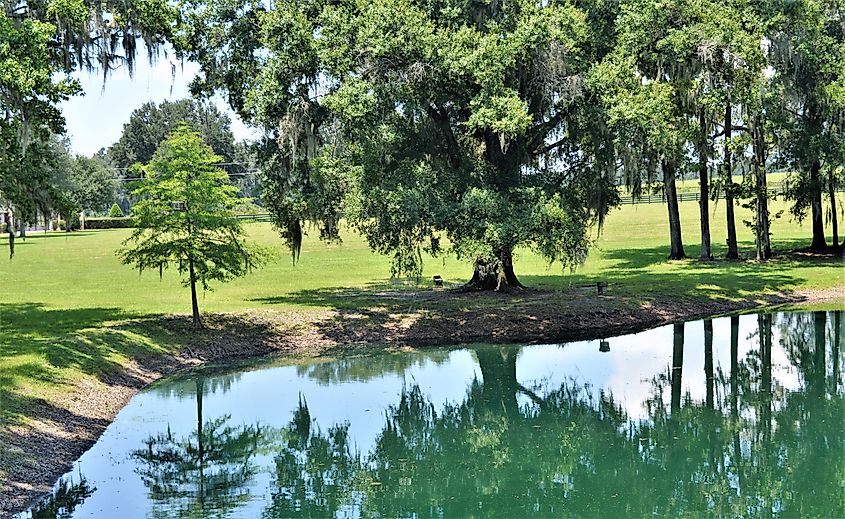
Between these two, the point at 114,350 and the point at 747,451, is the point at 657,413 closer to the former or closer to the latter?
the point at 747,451

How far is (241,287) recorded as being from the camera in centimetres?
2836

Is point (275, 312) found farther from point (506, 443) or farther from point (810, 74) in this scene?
point (810, 74)

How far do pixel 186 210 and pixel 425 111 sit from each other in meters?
5.82

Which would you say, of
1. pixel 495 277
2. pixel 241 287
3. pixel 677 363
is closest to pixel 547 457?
pixel 677 363

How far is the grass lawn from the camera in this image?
1606cm

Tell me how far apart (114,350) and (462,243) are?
292 inches

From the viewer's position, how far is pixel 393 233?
69.9 ft

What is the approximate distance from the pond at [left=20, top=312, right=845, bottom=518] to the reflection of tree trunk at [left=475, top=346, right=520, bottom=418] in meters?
0.05

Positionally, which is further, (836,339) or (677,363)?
(836,339)

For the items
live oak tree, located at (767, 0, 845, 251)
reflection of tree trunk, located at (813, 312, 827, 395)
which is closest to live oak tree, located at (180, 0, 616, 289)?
reflection of tree trunk, located at (813, 312, 827, 395)

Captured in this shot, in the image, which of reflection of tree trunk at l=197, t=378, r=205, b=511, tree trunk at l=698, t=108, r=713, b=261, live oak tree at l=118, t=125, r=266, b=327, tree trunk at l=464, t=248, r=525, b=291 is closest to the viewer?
reflection of tree trunk at l=197, t=378, r=205, b=511

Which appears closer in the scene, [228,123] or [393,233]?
[393,233]

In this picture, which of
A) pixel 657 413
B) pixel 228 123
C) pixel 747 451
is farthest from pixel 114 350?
pixel 228 123

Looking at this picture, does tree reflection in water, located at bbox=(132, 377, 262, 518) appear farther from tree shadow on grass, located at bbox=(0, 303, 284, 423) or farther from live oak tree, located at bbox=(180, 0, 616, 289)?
live oak tree, located at bbox=(180, 0, 616, 289)
